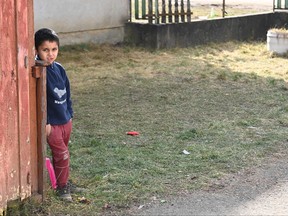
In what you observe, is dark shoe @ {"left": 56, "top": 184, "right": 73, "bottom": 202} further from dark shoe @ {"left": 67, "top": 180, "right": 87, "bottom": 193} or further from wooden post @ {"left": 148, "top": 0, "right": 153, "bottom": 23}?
wooden post @ {"left": 148, "top": 0, "right": 153, "bottom": 23}

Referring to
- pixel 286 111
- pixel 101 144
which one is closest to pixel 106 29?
pixel 286 111

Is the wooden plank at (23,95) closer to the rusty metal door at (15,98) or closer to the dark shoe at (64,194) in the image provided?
the rusty metal door at (15,98)

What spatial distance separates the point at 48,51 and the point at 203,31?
957 cm

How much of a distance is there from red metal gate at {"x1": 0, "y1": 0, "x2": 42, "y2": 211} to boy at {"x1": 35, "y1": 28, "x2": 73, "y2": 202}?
29cm

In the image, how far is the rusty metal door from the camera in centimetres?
479

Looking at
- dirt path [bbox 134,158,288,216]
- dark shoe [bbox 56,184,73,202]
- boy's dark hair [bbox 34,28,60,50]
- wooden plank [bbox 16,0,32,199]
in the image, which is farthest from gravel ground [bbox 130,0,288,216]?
boy's dark hair [bbox 34,28,60,50]

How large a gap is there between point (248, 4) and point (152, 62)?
943 cm

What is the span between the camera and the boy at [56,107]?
5.41 metres

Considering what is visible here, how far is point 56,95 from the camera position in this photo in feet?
17.9

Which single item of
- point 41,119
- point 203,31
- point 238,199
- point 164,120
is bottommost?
point 238,199

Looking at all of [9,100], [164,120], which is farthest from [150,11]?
[9,100]

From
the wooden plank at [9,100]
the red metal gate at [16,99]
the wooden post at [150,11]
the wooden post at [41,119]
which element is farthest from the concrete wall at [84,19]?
the wooden plank at [9,100]

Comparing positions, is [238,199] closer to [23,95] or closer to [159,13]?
[23,95]

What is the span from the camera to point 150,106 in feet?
29.7
